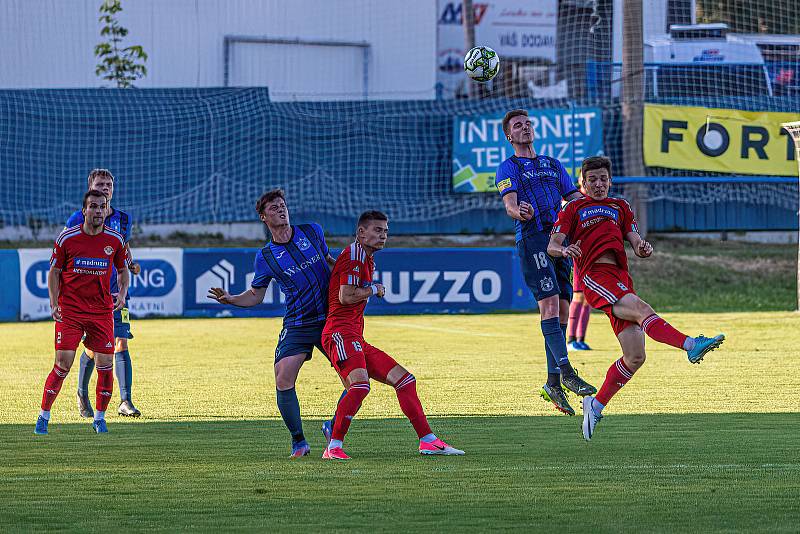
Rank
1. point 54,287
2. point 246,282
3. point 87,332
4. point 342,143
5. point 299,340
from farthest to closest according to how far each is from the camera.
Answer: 1. point 342,143
2. point 246,282
3. point 87,332
4. point 54,287
5. point 299,340

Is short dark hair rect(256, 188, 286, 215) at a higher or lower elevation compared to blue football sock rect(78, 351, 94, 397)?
higher

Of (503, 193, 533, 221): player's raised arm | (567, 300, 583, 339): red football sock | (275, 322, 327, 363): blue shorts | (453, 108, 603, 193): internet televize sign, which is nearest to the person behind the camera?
(275, 322, 327, 363): blue shorts

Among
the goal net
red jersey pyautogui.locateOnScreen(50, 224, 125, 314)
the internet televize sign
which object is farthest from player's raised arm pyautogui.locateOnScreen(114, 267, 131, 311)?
the internet televize sign

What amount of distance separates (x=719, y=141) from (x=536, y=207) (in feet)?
56.1

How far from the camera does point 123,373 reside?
1029 centimetres

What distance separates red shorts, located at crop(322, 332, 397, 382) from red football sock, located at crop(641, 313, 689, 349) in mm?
1746

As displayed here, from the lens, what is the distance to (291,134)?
1049 inches

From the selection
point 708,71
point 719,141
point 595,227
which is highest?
point 708,71

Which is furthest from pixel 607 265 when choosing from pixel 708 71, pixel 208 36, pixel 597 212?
pixel 208 36

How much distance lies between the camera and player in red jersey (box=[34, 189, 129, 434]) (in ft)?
29.5

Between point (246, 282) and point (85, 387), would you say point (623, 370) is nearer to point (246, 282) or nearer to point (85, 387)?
point (85, 387)

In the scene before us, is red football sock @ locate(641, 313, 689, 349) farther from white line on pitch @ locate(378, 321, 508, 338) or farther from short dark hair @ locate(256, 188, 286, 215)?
white line on pitch @ locate(378, 321, 508, 338)

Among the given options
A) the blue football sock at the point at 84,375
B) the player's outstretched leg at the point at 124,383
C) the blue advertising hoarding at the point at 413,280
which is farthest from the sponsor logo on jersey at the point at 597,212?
the blue advertising hoarding at the point at 413,280

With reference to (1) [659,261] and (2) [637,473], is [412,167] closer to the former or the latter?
(1) [659,261]
